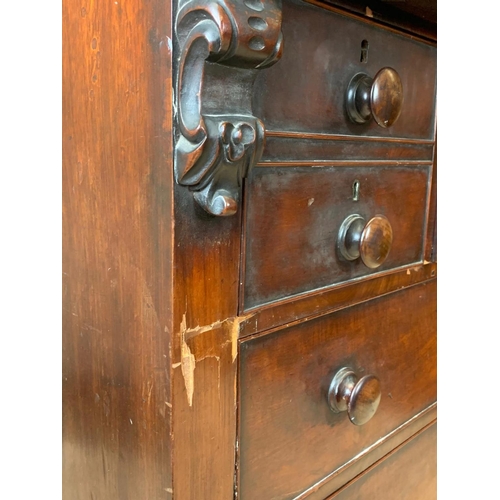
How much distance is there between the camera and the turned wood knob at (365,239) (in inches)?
32.0

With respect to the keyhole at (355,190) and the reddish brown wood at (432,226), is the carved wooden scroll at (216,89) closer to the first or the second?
the keyhole at (355,190)

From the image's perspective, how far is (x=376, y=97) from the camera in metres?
0.76

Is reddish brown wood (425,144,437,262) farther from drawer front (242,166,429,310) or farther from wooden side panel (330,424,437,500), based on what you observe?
wooden side panel (330,424,437,500)

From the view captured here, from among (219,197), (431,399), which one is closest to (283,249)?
(219,197)

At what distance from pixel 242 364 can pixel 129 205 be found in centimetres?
24

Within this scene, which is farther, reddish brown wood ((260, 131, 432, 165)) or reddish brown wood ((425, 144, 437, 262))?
reddish brown wood ((425, 144, 437, 262))

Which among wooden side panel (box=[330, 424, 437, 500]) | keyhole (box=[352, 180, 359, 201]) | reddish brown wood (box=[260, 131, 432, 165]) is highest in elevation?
reddish brown wood (box=[260, 131, 432, 165])

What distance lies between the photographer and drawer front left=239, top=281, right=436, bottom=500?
753 mm

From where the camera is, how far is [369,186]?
87 cm

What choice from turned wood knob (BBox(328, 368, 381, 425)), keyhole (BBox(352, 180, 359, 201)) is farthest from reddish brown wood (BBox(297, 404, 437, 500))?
keyhole (BBox(352, 180, 359, 201))

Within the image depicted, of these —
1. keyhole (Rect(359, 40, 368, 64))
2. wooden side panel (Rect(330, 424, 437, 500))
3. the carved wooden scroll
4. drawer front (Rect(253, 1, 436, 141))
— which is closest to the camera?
the carved wooden scroll

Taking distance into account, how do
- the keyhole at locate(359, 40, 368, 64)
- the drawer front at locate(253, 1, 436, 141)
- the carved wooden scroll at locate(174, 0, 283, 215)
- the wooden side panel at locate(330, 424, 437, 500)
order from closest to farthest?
1. the carved wooden scroll at locate(174, 0, 283, 215)
2. the drawer front at locate(253, 1, 436, 141)
3. the keyhole at locate(359, 40, 368, 64)
4. the wooden side panel at locate(330, 424, 437, 500)

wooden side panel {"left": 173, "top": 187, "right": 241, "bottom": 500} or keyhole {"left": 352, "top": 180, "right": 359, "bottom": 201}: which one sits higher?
keyhole {"left": 352, "top": 180, "right": 359, "bottom": 201}

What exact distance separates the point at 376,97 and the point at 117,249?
0.38m
